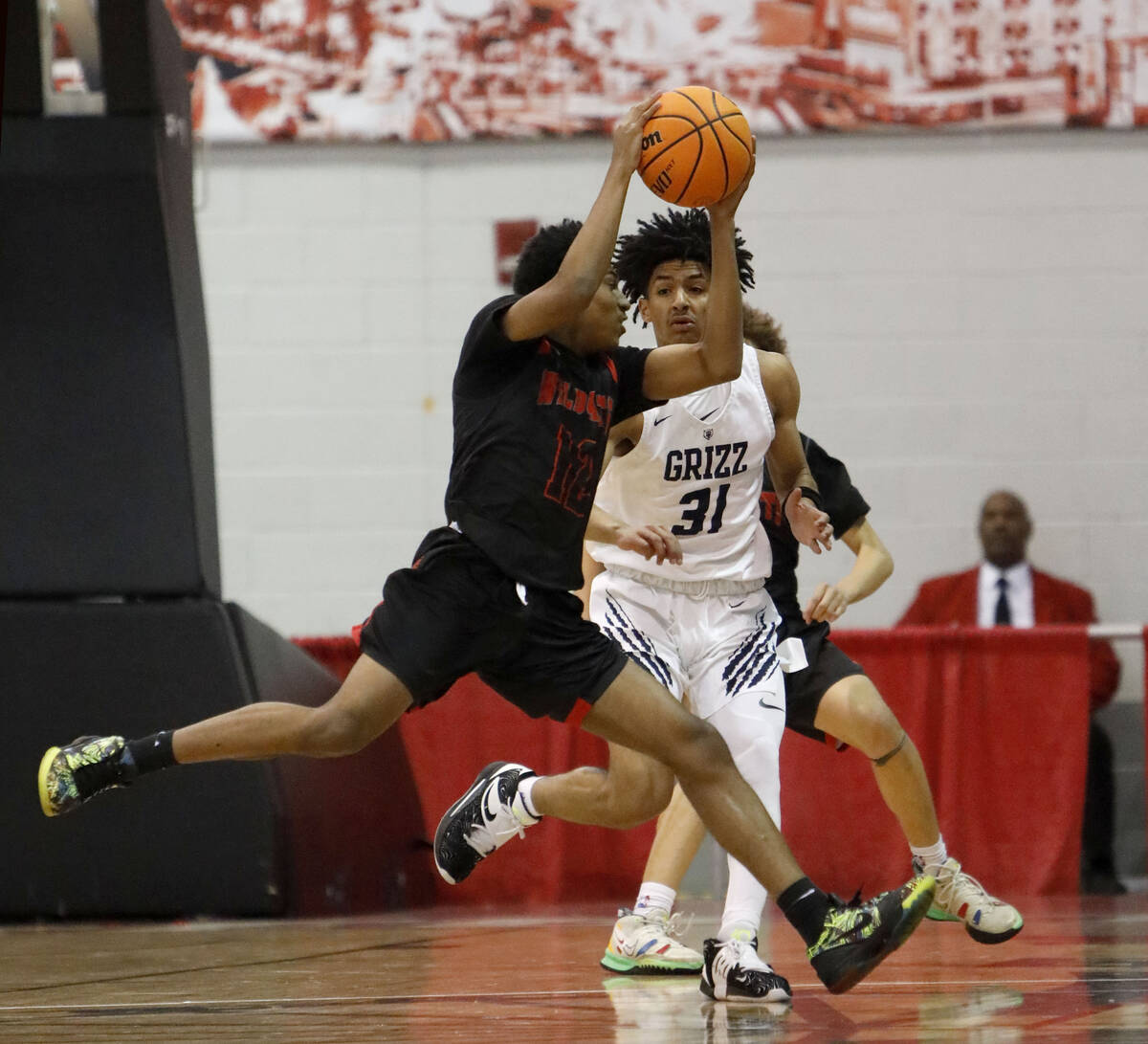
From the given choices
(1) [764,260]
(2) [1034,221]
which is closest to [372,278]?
(1) [764,260]

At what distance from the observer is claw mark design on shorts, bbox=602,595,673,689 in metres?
4.00

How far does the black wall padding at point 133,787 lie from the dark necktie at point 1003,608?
12.2ft

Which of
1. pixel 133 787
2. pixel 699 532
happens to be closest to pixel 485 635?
pixel 699 532

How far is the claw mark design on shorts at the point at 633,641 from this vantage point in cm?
400

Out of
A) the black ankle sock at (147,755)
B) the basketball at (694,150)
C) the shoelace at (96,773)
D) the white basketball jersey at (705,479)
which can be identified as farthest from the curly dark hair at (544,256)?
the shoelace at (96,773)

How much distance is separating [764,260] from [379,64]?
7.02ft

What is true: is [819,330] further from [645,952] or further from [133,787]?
[645,952]

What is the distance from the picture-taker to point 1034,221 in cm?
840

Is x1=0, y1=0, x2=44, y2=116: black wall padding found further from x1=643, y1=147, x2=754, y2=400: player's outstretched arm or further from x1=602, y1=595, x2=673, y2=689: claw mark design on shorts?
x1=643, y1=147, x2=754, y2=400: player's outstretched arm

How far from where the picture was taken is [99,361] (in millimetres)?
5789

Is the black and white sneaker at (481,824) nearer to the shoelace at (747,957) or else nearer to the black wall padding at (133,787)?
the shoelace at (747,957)

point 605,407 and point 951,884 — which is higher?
point 605,407

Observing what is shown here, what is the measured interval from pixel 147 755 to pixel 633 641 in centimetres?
116

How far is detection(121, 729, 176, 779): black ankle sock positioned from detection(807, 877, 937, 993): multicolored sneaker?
143cm
